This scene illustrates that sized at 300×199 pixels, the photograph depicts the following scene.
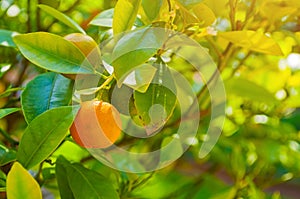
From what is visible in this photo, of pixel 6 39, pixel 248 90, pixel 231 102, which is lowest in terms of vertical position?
pixel 231 102

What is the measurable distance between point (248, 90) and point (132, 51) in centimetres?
27

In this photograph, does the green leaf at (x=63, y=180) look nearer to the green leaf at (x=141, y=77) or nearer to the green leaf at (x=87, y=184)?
the green leaf at (x=87, y=184)

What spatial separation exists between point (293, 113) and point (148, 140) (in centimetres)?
25

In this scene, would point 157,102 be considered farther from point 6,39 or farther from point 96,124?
point 6,39

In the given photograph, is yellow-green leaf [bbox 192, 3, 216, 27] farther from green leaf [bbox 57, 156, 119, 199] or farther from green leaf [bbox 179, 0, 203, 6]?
green leaf [bbox 57, 156, 119, 199]

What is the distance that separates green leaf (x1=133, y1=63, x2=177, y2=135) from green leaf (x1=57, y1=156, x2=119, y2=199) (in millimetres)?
78

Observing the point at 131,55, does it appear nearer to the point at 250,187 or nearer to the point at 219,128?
the point at 219,128

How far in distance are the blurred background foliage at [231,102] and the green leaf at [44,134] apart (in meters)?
0.12

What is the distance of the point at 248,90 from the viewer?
64 centimetres

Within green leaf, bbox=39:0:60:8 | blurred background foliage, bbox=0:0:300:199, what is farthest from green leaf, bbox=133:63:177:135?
green leaf, bbox=39:0:60:8

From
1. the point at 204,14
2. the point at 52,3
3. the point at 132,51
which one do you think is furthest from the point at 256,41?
the point at 52,3

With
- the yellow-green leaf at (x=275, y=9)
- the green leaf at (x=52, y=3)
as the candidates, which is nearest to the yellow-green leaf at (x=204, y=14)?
the yellow-green leaf at (x=275, y=9)

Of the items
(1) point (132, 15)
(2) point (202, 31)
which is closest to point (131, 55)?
(1) point (132, 15)

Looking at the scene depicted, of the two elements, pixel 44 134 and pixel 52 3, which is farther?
pixel 52 3
